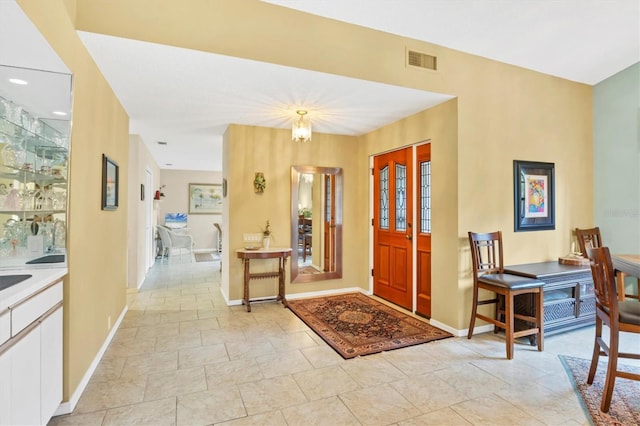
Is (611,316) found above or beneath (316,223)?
beneath

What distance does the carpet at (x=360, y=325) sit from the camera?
3.19 meters

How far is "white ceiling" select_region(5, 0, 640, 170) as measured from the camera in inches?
108

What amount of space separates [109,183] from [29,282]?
1627mm

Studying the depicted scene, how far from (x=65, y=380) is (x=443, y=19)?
4024 millimetres

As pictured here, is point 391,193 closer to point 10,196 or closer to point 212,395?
point 212,395

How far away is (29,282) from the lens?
175 centimetres

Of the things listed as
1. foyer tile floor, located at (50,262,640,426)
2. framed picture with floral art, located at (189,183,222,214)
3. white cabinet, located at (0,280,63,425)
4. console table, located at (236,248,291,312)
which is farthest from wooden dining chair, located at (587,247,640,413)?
framed picture with floral art, located at (189,183,222,214)

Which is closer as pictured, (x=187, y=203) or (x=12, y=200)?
(x=12, y=200)

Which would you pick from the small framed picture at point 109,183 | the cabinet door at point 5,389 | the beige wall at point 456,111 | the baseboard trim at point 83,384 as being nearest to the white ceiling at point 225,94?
the beige wall at point 456,111

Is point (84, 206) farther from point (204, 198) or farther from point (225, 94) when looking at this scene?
point (204, 198)

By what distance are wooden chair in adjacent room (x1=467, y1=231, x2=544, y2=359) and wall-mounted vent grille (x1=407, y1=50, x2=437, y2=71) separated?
175cm

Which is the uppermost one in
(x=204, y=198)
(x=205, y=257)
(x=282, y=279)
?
(x=204, y=198)

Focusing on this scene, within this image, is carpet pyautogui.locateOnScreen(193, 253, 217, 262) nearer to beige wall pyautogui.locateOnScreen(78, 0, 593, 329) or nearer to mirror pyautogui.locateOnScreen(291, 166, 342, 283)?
beige wall pyautogui.locateOnScreen(78, 0, 593, 329)

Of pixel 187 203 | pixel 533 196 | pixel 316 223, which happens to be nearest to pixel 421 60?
pixel 533 196
